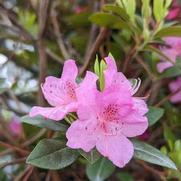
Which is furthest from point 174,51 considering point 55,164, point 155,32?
→ point 55,164

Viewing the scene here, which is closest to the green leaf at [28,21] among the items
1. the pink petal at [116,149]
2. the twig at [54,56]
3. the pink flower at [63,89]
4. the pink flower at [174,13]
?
the twig at [54,56]

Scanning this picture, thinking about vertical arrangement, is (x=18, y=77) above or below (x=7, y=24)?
below

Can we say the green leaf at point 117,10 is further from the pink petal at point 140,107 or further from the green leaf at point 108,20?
the pink petal at point 140,107

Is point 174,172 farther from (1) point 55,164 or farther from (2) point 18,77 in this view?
(2) point 18,77

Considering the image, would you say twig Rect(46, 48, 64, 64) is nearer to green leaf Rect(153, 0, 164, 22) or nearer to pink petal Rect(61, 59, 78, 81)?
green leaf Rect(153, 0, 164, 22)

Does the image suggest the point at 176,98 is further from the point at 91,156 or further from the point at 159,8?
the point at 91,156

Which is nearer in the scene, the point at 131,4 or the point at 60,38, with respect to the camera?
the point at 131,4
